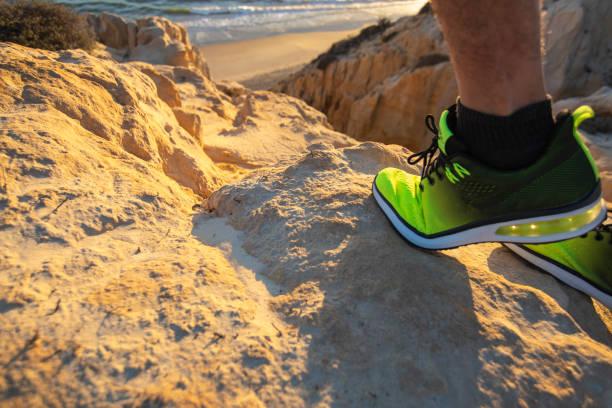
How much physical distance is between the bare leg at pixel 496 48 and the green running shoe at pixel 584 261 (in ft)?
2.07

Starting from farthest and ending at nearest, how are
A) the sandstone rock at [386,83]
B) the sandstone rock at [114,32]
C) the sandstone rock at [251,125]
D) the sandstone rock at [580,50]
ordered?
the sandstone rock at [114,32], the sandstone rock at [386,83], the sandstone rock at [580,50], the sandstone rock at [251,125]

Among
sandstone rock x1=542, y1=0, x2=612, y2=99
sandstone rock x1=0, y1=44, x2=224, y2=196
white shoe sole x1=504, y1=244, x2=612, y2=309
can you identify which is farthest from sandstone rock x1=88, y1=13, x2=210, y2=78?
white shoe sole x1=504, y1=244, x2=612, y2=309

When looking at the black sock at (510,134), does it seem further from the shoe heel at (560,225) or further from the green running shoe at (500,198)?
the shoe heel at (560,225)

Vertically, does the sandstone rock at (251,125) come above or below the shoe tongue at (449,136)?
below

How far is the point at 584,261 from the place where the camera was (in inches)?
50.7

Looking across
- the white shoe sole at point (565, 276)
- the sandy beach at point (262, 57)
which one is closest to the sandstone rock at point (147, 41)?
the sandy beach at point (262, 57)

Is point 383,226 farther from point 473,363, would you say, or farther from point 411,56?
point 411,56

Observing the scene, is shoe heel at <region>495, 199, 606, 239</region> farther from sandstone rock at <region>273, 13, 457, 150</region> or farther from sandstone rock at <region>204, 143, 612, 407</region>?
sandstone rock at <region>273, 13, 457, 150</region>

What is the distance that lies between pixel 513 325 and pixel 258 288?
78 centimetres

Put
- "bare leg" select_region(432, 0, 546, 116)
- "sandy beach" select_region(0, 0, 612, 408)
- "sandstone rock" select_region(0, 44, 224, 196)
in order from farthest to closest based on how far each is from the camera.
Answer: "sandstone rock" select_region(0, 44, 224, 196), "bare leg" select_region(432, 0, 546, 116), "sandy beach" select_region(0, 0, 612, 408)

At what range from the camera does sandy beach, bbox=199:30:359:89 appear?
11.1 m

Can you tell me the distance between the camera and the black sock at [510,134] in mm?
1030

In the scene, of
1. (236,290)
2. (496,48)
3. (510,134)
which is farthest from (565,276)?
(236,290)

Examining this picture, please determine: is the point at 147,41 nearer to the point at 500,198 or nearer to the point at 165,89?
the point at 165,89
